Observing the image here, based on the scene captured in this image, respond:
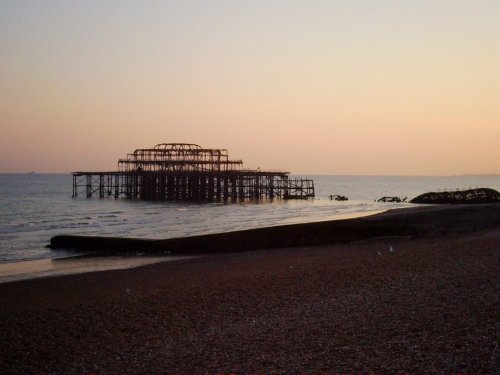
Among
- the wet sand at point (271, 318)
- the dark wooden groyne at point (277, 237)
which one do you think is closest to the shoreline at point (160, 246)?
the dark wooden groyne at point (277, 237)

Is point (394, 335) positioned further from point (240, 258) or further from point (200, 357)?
point (240, 258)

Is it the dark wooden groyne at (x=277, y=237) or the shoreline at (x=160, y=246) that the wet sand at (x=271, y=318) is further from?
the dark wooden groyne at (x=277, y=237)

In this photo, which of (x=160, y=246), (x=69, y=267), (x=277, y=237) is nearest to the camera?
(x=69, y=267)

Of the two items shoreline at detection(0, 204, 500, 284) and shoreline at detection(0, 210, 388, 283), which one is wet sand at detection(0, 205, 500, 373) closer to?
shoreline at detection(0, 210, 388, 283)

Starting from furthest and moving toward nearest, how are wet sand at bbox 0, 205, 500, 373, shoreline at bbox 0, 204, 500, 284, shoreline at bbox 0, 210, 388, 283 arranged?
shoreline at bbox 0, 204, 500, 284 → shoreline at bbox 0, 210, 388, 283 → wet sand at bbox 0, 205, 500, 373

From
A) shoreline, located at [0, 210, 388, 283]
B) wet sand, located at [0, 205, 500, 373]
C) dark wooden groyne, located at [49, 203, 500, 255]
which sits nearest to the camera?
wet sand, located at [0, 205, 500, 373]

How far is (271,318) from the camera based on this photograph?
30.9 feet

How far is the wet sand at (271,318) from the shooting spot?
7098mm

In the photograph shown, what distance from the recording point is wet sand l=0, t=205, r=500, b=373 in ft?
23.3

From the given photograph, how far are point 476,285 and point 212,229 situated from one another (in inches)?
953

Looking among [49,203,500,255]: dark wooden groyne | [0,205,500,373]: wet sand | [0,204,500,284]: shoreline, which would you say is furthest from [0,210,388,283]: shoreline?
[0,205,500,373]: wet sand

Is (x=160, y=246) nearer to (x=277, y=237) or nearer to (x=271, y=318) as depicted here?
(x=277, y=237)

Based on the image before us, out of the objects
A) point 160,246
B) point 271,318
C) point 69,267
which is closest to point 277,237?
point 160,246

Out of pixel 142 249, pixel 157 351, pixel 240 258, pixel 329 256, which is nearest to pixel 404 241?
pixel 329 256
